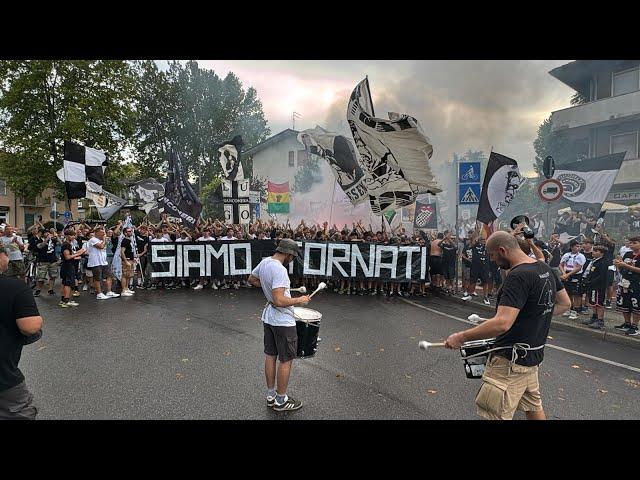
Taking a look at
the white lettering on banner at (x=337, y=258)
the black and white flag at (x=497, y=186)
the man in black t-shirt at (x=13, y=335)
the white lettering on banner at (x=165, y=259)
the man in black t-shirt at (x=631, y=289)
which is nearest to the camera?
the man in black t-shirt at (x=13, y=335)

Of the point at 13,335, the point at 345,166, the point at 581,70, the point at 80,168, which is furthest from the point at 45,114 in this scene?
the point at 581,70

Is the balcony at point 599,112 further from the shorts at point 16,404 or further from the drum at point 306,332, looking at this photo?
the shorts at point 16,404

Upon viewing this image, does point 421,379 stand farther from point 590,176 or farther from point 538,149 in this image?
point 538,149

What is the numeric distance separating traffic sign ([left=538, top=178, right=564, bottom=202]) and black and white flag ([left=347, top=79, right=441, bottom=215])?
87.8 inches

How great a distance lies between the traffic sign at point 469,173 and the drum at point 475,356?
729 centimetres

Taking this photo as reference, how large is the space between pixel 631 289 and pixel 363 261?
559cm

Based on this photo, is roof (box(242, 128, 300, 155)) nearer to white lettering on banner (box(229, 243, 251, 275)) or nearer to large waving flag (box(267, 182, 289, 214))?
large waving flag (box(267, 182, 289, 214))

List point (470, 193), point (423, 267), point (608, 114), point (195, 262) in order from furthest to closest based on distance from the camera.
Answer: point (608, 114) → point (195, 262) → point (423, 267) → point (470, 193)

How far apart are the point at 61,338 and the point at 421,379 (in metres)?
5.36

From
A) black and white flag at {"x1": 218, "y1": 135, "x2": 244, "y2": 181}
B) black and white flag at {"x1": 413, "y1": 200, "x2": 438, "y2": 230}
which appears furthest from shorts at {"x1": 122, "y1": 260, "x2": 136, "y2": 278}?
black and white flag at {"x1": 413, "y1": 200, "x2": 438, "y2": 230}

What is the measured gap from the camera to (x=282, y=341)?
11.5 ft

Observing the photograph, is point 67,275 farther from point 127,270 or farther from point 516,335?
point 516,335

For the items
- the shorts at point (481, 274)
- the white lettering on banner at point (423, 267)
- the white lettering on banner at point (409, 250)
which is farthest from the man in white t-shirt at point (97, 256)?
the shorts at point (481, 274)

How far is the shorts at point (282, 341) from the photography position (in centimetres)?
350
